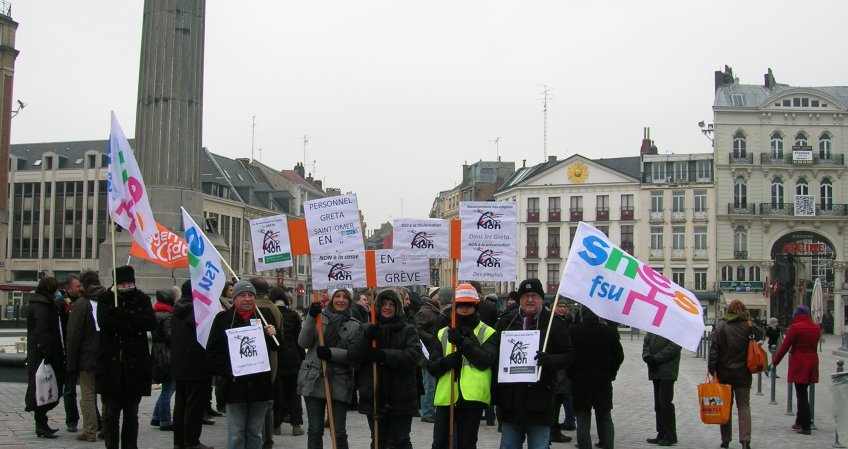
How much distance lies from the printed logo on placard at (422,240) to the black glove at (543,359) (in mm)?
4544

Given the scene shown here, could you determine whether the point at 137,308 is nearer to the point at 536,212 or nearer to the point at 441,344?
the point at 441,344

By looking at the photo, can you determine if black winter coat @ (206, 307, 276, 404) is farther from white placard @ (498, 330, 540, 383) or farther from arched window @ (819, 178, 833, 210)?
arched window @ (819, 178, 833, 210)

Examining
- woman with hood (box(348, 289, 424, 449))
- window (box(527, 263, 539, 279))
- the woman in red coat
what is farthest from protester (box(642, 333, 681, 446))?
window (box(527, 263, 539, 279))

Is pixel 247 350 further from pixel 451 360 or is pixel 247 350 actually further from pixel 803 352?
pixel 803 352

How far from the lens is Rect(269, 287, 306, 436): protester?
1202cm

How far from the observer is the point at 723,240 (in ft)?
230

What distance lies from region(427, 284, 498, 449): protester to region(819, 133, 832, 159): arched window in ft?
220

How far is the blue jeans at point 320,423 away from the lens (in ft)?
29.8

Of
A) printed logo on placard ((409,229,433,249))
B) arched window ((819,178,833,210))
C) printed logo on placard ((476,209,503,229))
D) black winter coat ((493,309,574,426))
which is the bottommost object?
black winter coat ((493,309,574,426))

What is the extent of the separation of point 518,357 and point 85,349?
527 cm

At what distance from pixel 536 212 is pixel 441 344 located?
227ft

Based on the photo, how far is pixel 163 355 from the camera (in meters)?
12.3

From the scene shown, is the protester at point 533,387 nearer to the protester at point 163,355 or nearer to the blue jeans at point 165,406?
the protester at point 163,355

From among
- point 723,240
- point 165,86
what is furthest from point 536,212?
point 165,86
